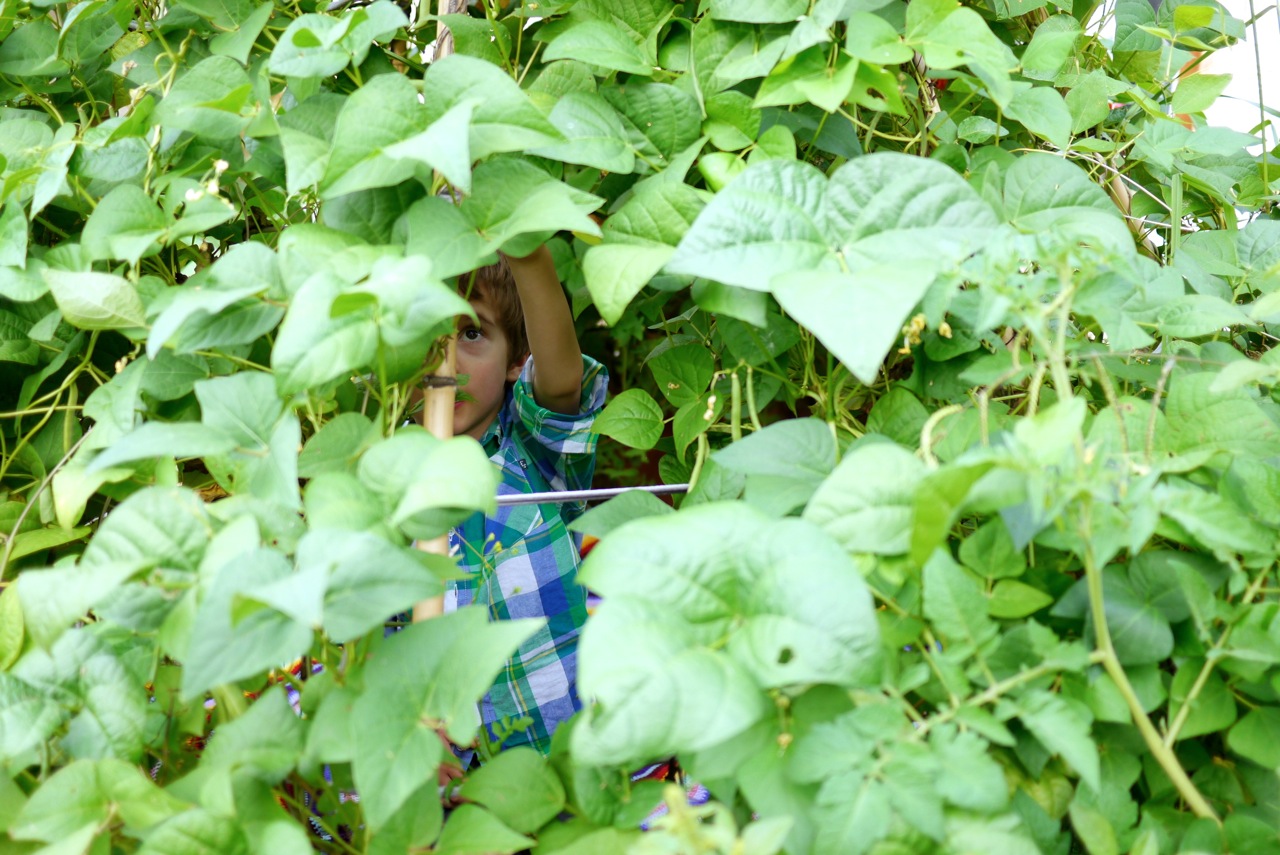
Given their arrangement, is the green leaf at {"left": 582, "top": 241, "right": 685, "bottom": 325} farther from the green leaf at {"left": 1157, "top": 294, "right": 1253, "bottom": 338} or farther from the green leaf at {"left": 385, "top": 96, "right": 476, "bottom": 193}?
the green leaf at {"left": 1157, "top": 294, "right": 1253, "bottom": 338}

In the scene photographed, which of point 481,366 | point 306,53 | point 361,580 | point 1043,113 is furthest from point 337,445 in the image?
point 481,366

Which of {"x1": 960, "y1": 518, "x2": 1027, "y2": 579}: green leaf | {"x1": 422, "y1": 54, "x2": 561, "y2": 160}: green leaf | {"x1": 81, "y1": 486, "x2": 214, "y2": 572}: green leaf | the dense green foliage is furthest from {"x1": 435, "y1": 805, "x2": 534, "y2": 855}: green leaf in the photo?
{"x1": 422, "y1": 54, "x2": 561, "y2": 160}: green leaf

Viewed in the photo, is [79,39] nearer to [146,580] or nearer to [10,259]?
[10,259]

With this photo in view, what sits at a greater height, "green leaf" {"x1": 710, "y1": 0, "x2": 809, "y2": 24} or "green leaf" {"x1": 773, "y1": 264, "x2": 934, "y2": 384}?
"green leaf" {"x1": 710, "y1": 0, "x2": 809, "y2": 24}

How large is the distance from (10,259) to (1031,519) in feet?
2.52

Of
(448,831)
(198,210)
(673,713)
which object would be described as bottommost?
(448,831)

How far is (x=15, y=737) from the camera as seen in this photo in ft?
1.88

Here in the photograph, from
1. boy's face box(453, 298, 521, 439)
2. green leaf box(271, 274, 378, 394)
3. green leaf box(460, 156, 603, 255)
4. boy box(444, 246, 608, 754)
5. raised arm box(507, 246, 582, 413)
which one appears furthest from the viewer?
boy's face box(453, 298, 521, 439)

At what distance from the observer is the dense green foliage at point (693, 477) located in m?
0.50

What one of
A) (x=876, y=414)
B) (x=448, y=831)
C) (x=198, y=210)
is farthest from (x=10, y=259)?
(x=876, y=414)

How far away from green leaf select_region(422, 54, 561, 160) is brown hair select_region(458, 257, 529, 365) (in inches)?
29.5

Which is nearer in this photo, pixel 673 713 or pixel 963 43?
pixel 673 713

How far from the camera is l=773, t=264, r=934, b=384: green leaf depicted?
0.52 m

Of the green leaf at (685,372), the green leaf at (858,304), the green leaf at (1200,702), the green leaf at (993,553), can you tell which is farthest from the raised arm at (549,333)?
the green leaf at (1200,702)
